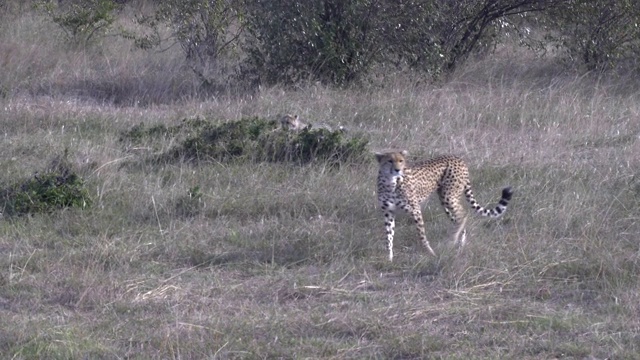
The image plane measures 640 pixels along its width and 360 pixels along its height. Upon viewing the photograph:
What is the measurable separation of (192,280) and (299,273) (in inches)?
26.5

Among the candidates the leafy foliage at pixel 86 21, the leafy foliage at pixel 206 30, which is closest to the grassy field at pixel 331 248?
the leafy foliage at pixel 206 30

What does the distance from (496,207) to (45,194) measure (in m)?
3.38

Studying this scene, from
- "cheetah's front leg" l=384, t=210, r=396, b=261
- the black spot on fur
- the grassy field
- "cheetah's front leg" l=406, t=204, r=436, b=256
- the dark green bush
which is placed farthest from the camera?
the dark green bush

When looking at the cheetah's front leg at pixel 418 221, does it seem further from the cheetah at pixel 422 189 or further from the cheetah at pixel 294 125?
the cheetah at pixel 294 125

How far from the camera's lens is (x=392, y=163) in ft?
22.1

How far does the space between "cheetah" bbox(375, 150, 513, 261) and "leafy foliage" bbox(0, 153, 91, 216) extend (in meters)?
2.34

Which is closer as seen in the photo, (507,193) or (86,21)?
(507,193)

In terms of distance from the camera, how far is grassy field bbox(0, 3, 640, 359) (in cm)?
518

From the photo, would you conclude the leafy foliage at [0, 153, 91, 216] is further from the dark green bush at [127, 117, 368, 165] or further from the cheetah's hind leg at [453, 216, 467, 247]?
the cheetah's hind leg at [453, 216, 467, 247]

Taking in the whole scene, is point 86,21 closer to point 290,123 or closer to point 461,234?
point 290,123

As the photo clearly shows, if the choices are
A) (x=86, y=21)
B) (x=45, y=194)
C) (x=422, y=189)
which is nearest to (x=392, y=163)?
(x=422, y=189)

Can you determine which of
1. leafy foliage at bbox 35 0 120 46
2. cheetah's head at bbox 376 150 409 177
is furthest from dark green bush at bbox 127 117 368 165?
leafy foliage at bbox 35 0 120 46

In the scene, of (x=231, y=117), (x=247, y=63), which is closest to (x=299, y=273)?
(x=231, y=117)

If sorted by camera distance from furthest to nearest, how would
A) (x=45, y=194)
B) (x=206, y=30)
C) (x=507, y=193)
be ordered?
(x=206, y=30), (x=45, y=194), (x=507, y=193)
